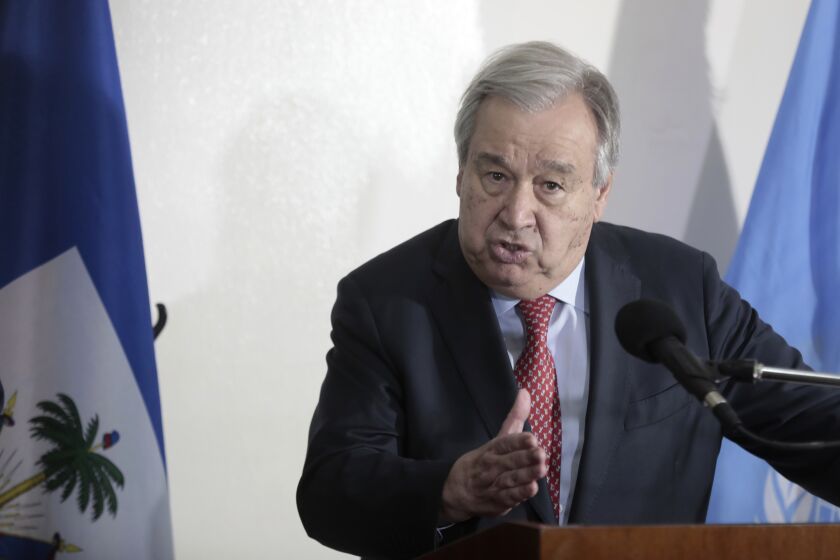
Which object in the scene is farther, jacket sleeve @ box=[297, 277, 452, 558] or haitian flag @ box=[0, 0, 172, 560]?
haitian flag @ box=[0, 0, 172, 560]

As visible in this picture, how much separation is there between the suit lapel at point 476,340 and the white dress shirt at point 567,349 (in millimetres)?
56

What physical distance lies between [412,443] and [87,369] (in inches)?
36.3

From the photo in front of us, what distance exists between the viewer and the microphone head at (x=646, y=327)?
56.7 inches

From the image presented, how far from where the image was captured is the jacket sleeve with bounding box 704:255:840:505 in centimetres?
214

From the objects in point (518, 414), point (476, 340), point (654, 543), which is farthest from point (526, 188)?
point (654, 543)

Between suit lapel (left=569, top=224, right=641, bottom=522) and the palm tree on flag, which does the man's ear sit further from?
the palm tree on flag

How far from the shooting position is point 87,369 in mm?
2578

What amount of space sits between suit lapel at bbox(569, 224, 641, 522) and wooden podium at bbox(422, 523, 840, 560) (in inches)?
30.4

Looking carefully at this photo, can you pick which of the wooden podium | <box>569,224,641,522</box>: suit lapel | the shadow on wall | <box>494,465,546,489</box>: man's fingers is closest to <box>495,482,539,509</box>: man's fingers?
<box>494,465,546,489</box>: man's fingers

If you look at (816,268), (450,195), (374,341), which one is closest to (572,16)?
(450,195)

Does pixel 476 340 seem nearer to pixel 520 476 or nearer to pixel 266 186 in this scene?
pixel 520 476

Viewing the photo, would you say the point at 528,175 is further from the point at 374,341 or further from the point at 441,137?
the point at 441,137

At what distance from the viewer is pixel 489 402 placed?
2.10 meters

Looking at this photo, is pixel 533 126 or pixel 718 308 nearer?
pixel 533 126
